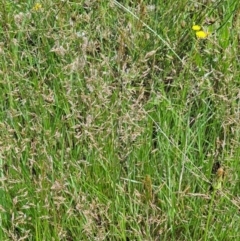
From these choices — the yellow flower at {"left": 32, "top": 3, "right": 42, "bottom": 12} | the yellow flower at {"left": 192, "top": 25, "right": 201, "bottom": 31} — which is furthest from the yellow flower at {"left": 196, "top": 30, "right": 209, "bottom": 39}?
the yellow flower at {"left": 32, "top": 3, "right": 42, "bottom": 12}

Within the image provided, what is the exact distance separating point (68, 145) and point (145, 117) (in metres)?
0.26

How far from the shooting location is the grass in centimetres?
155

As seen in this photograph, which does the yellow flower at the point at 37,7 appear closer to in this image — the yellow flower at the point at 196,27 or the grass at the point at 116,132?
the grass at the point at 116,132

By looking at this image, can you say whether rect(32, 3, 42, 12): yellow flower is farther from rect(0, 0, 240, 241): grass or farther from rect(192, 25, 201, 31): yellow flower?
rect(192, 25, 201, 31): yellow flower

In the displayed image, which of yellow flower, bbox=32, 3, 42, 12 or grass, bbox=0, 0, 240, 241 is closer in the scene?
grass, bbox=0, 0, 240, 241

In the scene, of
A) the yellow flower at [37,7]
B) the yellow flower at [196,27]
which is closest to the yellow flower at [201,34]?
the yellow flower at [196,27]

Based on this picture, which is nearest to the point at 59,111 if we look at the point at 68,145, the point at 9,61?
the point at 68,145

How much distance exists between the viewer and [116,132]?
169 centimetres

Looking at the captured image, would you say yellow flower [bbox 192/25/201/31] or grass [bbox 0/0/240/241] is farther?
yellow flower [bbox 192/25/201/31]

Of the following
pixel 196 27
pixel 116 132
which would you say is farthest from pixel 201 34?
pixel 116 132

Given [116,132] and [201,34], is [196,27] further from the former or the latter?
[116,132]

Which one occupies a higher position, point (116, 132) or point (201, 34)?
point (201, 34)

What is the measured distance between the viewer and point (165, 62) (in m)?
2.03

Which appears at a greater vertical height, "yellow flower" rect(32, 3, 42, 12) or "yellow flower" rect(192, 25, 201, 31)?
"yellow flower" rect(192, 25, 201, 31)
